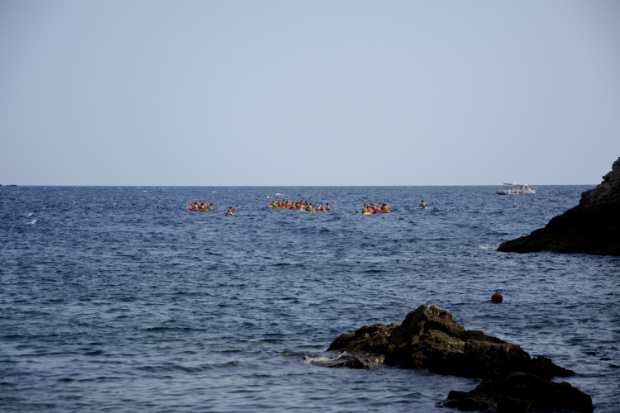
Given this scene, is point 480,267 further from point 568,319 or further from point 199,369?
point 199,369

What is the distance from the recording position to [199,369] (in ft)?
43.1

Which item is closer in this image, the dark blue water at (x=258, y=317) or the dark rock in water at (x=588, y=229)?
the dark blue water at (x=258, y=317)

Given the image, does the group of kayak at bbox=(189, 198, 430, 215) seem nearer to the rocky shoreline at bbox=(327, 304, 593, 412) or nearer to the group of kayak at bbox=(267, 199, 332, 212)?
the group of kayak at bbox=(267, 199, 332, 212)

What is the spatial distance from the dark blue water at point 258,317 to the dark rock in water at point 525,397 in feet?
1.54

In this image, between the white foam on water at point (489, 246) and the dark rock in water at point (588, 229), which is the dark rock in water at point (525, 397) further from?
the white foam on water at point (489, 246)

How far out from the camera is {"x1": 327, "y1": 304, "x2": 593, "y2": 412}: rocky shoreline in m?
10.2

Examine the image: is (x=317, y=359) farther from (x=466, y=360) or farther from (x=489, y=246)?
(x=489, y=246)

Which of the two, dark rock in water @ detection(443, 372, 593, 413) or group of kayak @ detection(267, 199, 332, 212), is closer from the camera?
dark rock in water @ detection(443, 372, 593, 413)

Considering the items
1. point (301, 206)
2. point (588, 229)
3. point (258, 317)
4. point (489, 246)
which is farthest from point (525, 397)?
point (301, 206)

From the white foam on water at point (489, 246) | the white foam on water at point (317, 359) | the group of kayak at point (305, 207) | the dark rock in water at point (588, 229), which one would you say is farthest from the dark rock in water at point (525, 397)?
the group of kayak at point (305, 207)

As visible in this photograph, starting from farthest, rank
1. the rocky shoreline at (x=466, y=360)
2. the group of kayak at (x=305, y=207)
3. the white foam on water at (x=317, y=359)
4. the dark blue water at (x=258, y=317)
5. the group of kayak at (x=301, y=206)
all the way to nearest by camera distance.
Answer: the group of kayak at (x=301, y=206) < the group of kayak at (x=305, y=207) < the white foam on water at (x=317, y=359) < the dark blue water at (x=258, y=317) < the rocky shoreline at (x=466, y=360)

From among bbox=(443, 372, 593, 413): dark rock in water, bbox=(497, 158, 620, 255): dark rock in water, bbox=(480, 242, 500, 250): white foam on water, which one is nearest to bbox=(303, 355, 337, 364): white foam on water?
bbox=(443, 372, 593, 413): dark rock in water

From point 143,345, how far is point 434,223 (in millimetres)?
49187

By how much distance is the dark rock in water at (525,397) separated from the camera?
998 centimetres
